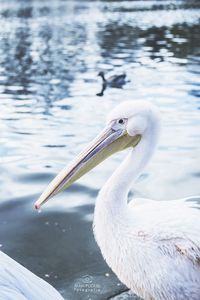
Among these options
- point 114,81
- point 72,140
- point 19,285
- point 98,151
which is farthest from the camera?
point 114,81

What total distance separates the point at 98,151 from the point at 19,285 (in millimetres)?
2199

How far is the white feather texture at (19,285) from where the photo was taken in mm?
1318

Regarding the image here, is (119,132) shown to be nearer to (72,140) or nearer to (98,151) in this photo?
(98,151)

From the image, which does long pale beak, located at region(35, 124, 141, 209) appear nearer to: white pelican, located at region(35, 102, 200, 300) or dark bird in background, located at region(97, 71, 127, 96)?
white pelican, located at region(35, 102, 200, 300)

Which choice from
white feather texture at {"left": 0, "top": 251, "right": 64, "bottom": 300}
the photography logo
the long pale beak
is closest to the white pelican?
the long pale beak

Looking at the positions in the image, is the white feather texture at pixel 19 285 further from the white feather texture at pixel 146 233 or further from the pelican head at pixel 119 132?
the pelican head at pixel 119 132

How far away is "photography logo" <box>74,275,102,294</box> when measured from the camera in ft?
12.0

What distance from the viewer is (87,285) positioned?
12.3 ft

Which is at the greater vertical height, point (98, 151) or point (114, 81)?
point (98, 151)

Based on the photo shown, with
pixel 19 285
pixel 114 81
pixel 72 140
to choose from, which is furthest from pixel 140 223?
pixel 114 81

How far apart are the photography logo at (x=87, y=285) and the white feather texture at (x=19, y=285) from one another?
7.08ft

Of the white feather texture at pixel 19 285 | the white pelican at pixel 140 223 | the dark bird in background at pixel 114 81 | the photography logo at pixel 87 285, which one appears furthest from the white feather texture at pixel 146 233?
the dark bird in background at pixel 114 81

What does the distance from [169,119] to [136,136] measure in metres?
5.16

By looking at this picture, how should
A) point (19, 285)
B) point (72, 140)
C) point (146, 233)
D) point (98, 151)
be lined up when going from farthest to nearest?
point (72, 140) < point (98, 151) < point (146, 233) < point (19, 285)
